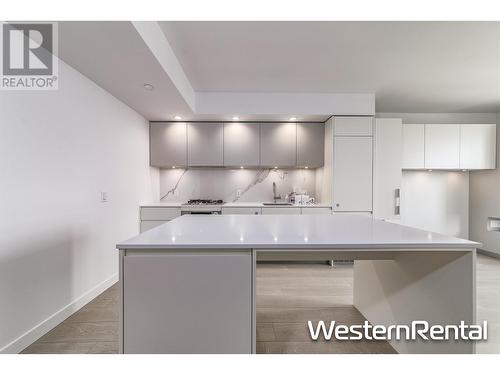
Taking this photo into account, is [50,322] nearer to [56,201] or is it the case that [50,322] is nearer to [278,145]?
[56,201]

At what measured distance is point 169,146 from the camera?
13.1 ft

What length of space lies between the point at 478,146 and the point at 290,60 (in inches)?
142

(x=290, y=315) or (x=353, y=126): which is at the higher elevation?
(x=353, y=126)

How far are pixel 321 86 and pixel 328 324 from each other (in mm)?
2808

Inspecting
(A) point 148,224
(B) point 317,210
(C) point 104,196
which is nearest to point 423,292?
(B) point 317,210

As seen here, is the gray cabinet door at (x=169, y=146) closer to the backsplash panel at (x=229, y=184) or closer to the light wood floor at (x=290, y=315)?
the backsplash panel at (x=229, y=184)

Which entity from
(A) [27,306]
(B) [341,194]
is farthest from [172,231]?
(B) [341,194]

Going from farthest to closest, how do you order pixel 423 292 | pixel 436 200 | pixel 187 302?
1. pixel 436 200
2. pixel 423 292
3. pixel 187 302

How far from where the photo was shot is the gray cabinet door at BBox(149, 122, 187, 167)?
399 centimetres

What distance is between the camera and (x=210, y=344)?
1314 millimetres

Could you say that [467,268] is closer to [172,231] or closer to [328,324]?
[328,324]

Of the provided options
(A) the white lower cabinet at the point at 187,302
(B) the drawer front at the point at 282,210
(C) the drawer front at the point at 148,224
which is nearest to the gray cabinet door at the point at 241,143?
(B) the drawer front at the point at 282,210

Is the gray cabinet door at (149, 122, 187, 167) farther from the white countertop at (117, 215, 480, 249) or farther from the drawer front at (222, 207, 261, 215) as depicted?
the white countertop at (117, 215, 480, 249)
